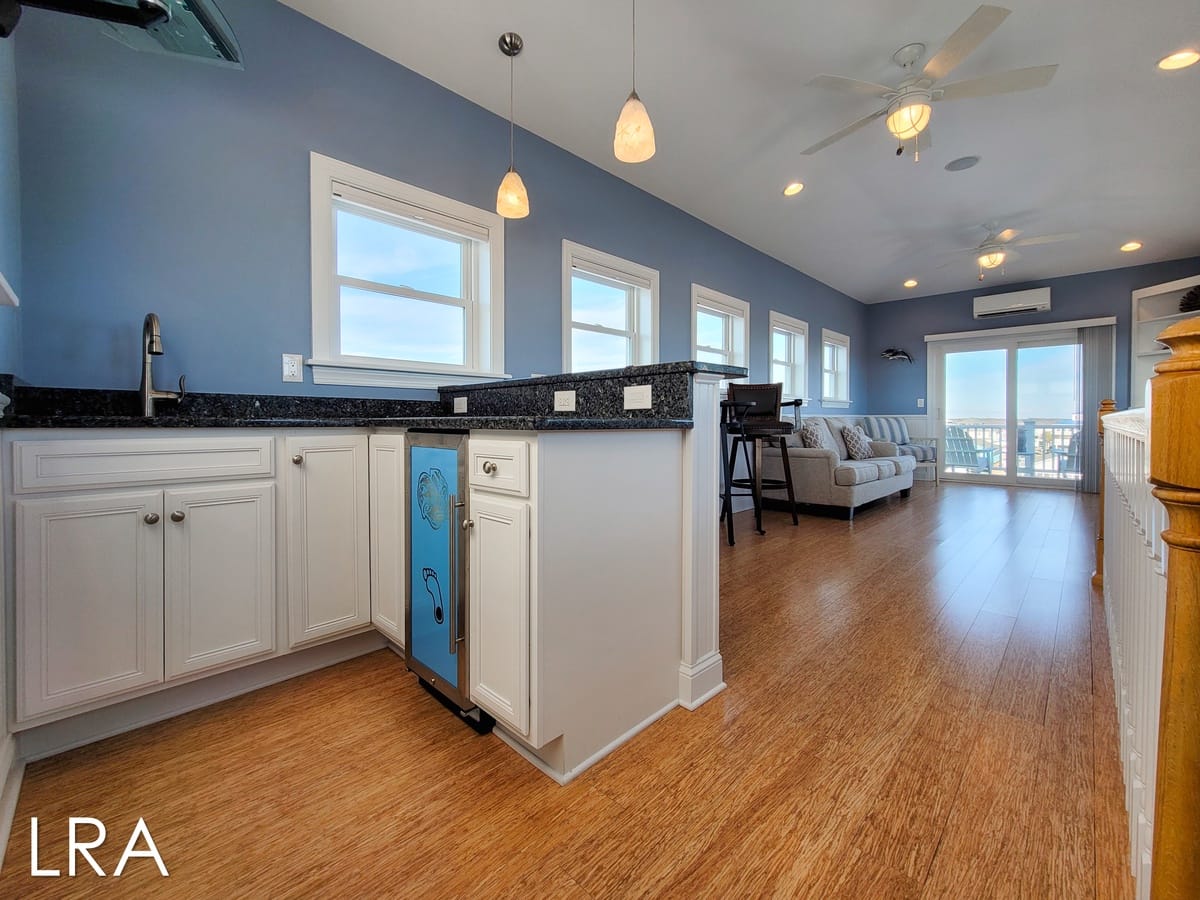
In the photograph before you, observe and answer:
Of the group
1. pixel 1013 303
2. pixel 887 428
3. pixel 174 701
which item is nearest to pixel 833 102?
pixel 174 701

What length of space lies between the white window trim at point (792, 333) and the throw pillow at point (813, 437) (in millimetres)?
860

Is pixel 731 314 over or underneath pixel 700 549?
over

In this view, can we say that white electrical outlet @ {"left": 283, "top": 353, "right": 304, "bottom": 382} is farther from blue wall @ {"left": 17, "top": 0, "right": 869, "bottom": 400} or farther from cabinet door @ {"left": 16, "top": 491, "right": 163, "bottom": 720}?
cabinet door @ {"left": 16, "top": 491, "right": 163, "bottom": 720}

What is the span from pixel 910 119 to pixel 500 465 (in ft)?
9.23

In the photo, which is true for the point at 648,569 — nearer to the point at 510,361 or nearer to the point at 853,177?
the point at 510,361

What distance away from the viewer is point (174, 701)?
1.54 m

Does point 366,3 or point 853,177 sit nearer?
point 366,3

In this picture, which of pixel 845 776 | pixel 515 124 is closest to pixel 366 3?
pixel 515 124

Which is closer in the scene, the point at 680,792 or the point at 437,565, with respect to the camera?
the point at 680,792

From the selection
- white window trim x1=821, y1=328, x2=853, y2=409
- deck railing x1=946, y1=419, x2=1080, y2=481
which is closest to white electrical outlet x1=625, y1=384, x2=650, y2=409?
white window trim x1=821, y1=328, x2=853, y2=409

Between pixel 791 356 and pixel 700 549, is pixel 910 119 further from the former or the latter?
pixel 791 356

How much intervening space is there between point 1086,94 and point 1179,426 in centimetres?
383

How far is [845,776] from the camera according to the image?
48.6 inches

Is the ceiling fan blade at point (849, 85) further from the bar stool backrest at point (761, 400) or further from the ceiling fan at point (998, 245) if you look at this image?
the ceiling fan at point (998, 245)
